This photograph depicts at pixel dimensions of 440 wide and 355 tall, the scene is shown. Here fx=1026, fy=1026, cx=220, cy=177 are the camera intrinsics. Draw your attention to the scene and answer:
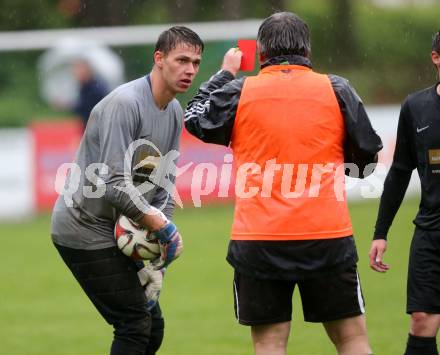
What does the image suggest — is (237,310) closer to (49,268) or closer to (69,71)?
(49,268)

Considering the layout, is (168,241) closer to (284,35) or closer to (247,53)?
(247,53)

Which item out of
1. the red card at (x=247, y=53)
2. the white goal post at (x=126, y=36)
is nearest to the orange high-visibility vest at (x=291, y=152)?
the red card at (x=247, y=53)

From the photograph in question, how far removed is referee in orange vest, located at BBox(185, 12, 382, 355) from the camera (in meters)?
4.75

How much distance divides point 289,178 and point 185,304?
5.06 m

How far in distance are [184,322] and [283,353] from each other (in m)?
3.97

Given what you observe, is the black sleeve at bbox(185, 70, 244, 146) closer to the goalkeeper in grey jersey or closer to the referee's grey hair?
the referee's grey hair

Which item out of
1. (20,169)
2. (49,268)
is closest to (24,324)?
(49,268)

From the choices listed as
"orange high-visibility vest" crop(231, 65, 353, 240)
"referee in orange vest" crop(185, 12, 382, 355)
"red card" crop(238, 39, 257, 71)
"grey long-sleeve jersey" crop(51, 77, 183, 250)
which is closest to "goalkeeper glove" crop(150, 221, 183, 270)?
"grey long-sleeve jersey" crop(51, 77, 183, 250)

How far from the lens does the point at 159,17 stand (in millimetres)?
27094

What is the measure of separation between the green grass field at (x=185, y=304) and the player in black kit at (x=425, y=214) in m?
1.85

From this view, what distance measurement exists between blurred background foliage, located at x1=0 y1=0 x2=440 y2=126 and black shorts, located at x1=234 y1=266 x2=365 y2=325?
1786 cm

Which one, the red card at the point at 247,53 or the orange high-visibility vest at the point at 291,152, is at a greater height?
the red card at the point at 247,53

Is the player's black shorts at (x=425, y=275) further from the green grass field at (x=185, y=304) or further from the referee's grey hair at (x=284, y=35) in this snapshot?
the green grass field at (x=185, y=304)

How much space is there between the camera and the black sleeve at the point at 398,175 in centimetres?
545
